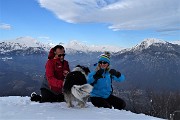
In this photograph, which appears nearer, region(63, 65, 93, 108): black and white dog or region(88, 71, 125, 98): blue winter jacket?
region(63, 65, 93, 108): black and white dog

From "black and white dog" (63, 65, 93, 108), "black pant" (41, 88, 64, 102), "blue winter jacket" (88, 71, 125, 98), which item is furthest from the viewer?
"black pant" (41, 88, 64, 102)

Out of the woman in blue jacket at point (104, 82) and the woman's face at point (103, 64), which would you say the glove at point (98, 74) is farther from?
the woman's face at point (103, 64)

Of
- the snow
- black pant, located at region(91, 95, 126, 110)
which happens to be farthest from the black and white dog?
black pant, located at region(91, 95, 126, 110)

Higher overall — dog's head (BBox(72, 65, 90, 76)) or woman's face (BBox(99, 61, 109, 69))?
woman's face (BBox(99, 61, 109, 69))

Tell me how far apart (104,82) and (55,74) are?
51.9 inches

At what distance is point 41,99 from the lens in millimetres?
8375

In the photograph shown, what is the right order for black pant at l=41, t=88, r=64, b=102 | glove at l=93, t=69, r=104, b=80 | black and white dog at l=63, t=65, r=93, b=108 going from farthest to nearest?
black pant at l=41, t=88, r=64, b=102, glove at l=93, t=69, r=104, b=80, black and white dog at l=63, t=65, r=93, b=108

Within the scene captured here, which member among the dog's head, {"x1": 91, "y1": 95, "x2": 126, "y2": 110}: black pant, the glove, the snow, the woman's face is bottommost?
the snow

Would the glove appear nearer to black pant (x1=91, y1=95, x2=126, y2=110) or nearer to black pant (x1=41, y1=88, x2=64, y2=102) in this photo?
black pant (x1=91, y1=95, x2=126, y2=110)

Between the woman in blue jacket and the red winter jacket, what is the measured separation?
852mm

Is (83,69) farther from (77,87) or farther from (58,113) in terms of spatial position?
(58,113)

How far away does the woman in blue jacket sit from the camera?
7.55 m

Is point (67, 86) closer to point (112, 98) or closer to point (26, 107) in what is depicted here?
point (26, 107)

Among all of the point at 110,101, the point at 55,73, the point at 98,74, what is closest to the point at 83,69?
the point at 98,74
